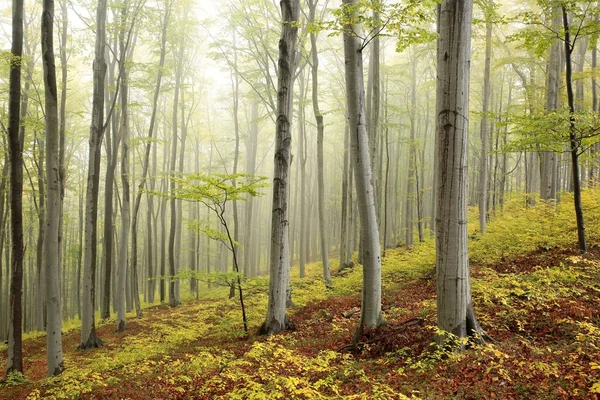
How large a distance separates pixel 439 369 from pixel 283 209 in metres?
4.37

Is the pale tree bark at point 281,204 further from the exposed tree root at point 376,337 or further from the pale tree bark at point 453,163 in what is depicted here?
the pale tree bark at point 453,163

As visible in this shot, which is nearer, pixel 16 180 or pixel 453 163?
pixel 453 163

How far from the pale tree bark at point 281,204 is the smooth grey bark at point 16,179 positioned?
4672mm

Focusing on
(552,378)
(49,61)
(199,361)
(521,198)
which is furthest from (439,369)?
(521,198)

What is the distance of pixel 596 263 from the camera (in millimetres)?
6164

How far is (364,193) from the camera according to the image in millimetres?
5809

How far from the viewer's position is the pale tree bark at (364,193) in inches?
225

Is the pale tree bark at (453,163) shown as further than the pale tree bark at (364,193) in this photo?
No

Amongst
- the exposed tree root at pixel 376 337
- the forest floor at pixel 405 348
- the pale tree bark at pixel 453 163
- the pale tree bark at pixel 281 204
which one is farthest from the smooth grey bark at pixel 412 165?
the pale tree bark at pixel 453 163

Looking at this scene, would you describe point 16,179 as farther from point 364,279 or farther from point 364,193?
point 364,279

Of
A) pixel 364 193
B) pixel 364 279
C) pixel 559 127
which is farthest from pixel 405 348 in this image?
pixel 559 127

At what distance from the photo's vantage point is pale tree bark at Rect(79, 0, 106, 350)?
9.28 m

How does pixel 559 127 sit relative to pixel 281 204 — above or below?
above

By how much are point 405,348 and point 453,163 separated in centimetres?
261
